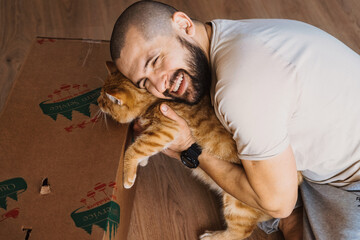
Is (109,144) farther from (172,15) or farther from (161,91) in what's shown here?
(172,15)

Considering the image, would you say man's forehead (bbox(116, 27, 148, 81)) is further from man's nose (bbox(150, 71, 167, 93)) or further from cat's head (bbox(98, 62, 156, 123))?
cat's head (bbox(98, 62, 156, 123))

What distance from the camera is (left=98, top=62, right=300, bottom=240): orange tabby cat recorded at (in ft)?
4.34

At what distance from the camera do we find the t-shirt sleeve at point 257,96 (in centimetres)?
95

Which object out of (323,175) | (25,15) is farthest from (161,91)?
(25,15)

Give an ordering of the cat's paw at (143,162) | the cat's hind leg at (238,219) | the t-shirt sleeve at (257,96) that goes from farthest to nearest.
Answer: the cat's paw at (143,162)
the cat's hind leg at (238,219)
the t-shirt sleeve at (257,96)

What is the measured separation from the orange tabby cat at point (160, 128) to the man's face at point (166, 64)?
180mm

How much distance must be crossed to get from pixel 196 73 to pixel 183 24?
188 mm

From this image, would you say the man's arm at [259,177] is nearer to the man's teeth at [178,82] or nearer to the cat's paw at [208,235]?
the man's teeth at [178,82]

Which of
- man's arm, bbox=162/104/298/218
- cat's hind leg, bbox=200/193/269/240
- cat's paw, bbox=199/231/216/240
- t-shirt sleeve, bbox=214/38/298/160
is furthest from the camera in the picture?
cat's paw, bbox=199/231/216/240

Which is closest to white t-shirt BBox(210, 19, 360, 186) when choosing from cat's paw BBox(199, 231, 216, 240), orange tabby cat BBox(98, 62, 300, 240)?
orange tabby cat BBox(98, 62, 300, 240)

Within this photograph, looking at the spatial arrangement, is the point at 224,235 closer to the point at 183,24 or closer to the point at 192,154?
the point at 192,154

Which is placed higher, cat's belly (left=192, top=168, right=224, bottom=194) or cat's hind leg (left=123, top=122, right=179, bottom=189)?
cat's hind leg (left=123, top=122, right=179, bottom=189)

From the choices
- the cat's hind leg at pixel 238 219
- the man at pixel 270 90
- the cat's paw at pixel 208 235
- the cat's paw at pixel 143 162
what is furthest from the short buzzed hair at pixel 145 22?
the cat's paw at pixel 208 235

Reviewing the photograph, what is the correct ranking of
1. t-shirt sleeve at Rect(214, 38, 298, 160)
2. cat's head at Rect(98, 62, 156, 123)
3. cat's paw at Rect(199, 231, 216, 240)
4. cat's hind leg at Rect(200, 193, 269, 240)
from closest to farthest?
t-shirt sleeve at Rect(214, 38, 298, 160) → cat's head at Rect(98, 62, 156, 123) → cat's hind leg at Rect(200, 193, 269, 240) → cat's paw at Rect(199, 231, 216, 240)
